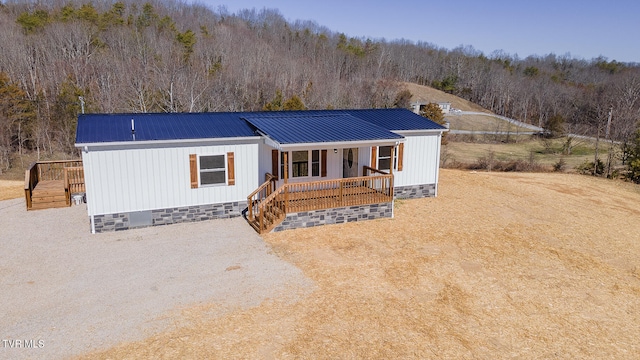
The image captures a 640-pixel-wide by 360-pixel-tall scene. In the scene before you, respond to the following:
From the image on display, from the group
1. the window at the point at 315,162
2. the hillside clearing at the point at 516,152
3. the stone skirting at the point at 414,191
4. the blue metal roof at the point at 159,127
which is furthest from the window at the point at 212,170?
the hillside clearing at the point at 516,152

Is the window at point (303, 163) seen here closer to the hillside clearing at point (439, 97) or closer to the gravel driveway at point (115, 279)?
the gravel driveway at point (115, 279)

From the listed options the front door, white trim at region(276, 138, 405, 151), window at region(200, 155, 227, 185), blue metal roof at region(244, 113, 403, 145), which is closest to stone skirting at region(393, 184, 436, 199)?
the front door

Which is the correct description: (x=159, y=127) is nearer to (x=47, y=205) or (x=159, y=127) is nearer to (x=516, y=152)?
(x=47, y=205)

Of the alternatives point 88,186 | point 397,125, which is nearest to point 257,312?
point 88,186

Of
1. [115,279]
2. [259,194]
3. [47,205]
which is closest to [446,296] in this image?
[259,194]

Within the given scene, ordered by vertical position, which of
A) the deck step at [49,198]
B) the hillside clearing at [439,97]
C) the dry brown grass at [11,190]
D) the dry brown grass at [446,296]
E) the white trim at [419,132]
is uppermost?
the hillside clearing at [439,97]

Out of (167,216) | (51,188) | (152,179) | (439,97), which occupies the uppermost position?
(439,97)

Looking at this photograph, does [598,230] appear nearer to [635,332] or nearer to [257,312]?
[635,332]

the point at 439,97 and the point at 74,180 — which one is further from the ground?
the point at 439,97
